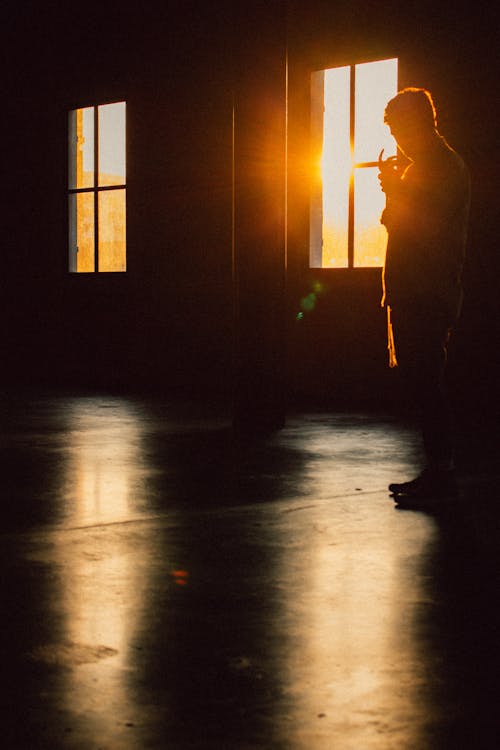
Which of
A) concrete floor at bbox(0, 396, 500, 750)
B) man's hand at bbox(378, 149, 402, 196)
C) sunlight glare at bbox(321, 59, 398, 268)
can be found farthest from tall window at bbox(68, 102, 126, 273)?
man's hand at bbox(378, 149, 402, 196)

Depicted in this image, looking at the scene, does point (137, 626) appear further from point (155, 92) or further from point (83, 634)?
point (155, 92)

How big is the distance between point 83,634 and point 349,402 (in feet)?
23.4

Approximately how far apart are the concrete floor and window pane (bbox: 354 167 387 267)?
3944 millimetres

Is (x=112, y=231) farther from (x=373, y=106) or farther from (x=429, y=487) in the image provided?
(x=429, y=487)

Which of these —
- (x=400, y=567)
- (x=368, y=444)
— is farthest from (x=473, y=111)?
(x=400, y=567)

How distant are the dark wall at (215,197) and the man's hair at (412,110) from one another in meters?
2.59

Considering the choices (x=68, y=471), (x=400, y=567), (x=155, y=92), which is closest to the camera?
(x=400, y=567)

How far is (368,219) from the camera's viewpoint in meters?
9.53

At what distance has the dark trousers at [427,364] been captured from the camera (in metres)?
4.82

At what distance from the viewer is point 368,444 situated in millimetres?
6832

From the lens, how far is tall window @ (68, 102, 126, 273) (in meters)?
11.9

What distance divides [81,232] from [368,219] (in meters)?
4.10

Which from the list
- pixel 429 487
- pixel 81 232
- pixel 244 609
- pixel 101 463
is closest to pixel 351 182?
pixel 81 232

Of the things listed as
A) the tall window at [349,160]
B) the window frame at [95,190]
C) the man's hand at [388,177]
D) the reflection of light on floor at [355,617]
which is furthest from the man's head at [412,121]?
the window frame at [95,190]
